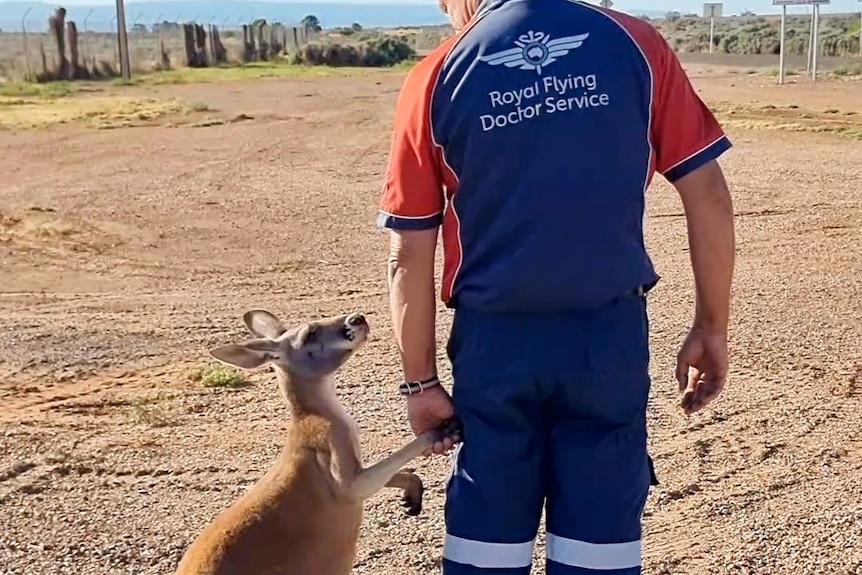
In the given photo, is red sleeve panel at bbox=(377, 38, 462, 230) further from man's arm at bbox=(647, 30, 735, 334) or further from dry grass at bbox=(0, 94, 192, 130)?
dry grass at bbox=(0, 94, 192, 130)

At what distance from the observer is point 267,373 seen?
7.77m

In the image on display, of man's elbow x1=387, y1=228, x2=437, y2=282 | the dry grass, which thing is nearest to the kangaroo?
man's elbow x1=387, y1=228, x2=437, y2=282

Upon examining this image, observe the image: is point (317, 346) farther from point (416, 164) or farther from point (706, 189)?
point (706, 189)

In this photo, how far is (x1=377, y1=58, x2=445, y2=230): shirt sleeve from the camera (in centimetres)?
288

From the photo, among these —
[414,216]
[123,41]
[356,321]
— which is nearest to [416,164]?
[414,216]

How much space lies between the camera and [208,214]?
14570mm

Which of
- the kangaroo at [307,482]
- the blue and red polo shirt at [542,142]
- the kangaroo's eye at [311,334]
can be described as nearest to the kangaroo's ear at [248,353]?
the kangaroo at [307,482]

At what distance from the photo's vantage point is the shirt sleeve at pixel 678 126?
2.93m

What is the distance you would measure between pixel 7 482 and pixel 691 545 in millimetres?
3270

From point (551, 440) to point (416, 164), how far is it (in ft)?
2.51

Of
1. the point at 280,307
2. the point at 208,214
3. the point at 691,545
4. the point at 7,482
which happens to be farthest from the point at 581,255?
the point at 208,214

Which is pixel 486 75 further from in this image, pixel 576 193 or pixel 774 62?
pixel 774 62

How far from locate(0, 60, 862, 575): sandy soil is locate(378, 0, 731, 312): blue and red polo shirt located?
2457mm

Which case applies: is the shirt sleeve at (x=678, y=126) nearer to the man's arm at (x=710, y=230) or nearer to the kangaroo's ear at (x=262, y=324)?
the man's arm at (x=710, y=230)
